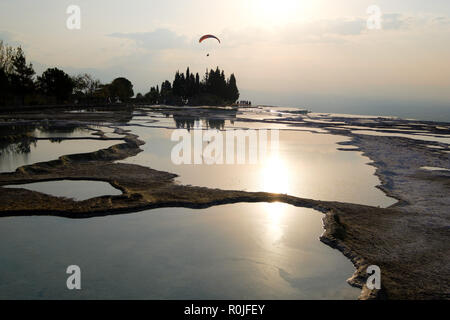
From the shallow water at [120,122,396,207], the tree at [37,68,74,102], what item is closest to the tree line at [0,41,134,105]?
the tree at [37,68,74,102]

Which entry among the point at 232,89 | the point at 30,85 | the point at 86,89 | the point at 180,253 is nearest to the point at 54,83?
the point at 30,85

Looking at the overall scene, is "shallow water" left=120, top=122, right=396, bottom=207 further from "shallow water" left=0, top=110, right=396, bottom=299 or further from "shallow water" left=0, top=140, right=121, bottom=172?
"shallow water" left=0, top=140, right=121, bottom=172

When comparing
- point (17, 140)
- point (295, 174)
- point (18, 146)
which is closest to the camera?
point (295, 174)

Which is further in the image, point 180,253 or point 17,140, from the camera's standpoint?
point 17,140

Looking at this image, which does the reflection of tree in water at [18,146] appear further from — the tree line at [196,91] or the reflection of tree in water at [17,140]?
the tree line at [196,91]

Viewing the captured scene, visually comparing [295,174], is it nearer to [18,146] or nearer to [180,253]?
[180,253]

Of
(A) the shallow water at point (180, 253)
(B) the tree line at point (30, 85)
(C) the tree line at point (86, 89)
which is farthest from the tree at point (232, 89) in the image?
(A) the shallow water at point (180, 253)
